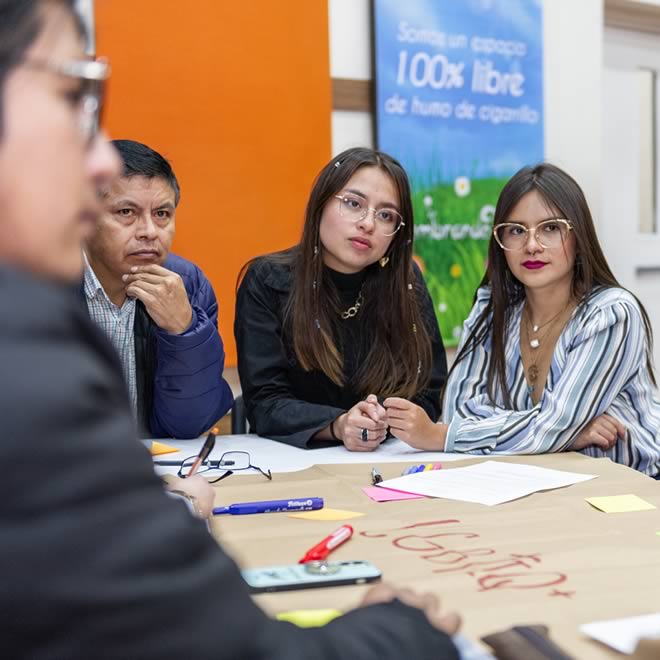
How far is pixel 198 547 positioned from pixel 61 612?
89 millimetres

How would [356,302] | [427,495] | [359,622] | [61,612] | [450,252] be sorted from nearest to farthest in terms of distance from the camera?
[61,612] < [359,622] < [427,495] < [356,302] < [450,252]

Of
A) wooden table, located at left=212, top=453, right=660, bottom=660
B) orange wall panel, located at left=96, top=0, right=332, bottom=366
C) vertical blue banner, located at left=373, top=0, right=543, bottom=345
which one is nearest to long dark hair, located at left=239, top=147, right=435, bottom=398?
orange wall panel, located at left=96, top=0, right=332, bottom=366

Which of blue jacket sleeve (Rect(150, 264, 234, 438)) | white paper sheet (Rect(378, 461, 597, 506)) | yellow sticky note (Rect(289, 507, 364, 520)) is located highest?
blue jacket sleeve (Rect(150, 264, 234, 438))

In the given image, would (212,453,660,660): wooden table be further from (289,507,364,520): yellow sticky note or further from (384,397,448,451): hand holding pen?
(384,397,448,451): hand holding pen

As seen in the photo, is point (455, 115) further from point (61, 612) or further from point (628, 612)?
point (61, 612)

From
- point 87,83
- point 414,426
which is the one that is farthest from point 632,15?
point 87,83

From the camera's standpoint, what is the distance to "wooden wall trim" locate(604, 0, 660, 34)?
160 inches

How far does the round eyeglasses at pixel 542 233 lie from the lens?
205 centimetres

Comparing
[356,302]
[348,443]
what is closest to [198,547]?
[348,443]

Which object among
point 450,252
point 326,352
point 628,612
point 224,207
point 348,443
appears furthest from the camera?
point 450,252

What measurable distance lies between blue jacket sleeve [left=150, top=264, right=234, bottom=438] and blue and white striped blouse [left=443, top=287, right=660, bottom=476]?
1.87 ft

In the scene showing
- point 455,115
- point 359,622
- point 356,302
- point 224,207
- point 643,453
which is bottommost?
point 643,453

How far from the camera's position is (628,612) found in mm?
832

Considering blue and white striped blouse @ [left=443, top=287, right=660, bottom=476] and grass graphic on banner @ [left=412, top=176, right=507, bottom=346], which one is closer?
blue and white striped blouse @ [left=443, top=287, right=660, bottom=476]
